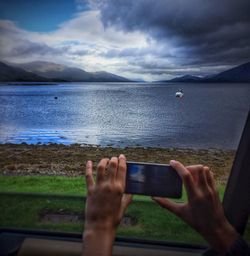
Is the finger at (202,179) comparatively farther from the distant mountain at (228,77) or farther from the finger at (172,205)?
the distant mountain at (228,77)

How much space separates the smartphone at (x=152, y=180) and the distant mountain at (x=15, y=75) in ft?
3.86

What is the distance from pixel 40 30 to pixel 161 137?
135cm

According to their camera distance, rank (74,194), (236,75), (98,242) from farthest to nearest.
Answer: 1. (74,194)
2. (236,75)
3. (98,242)

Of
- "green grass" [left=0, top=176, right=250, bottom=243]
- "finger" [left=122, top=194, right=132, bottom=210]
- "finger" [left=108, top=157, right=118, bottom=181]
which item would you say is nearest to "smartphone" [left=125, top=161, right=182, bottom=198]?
"finger" [left=122, top=194, right=132, bottom=210]

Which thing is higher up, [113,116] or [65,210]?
[113,116]

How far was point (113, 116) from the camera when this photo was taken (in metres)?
2.64

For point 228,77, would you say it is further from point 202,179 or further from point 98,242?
point 98,242

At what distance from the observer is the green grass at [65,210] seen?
1.91m

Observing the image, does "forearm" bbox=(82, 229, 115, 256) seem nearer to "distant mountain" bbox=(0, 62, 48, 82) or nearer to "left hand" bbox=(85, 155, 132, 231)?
"left hand" bbox=(85, 155, 132, 231)

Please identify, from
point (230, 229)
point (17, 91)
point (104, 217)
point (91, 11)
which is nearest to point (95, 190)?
point (104, 217)

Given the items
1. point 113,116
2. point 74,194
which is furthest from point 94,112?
point 74,194

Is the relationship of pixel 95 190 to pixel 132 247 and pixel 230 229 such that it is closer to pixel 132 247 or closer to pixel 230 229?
pixel 230 229

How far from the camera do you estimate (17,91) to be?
7.91 ft

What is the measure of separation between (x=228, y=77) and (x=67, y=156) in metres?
1.20
